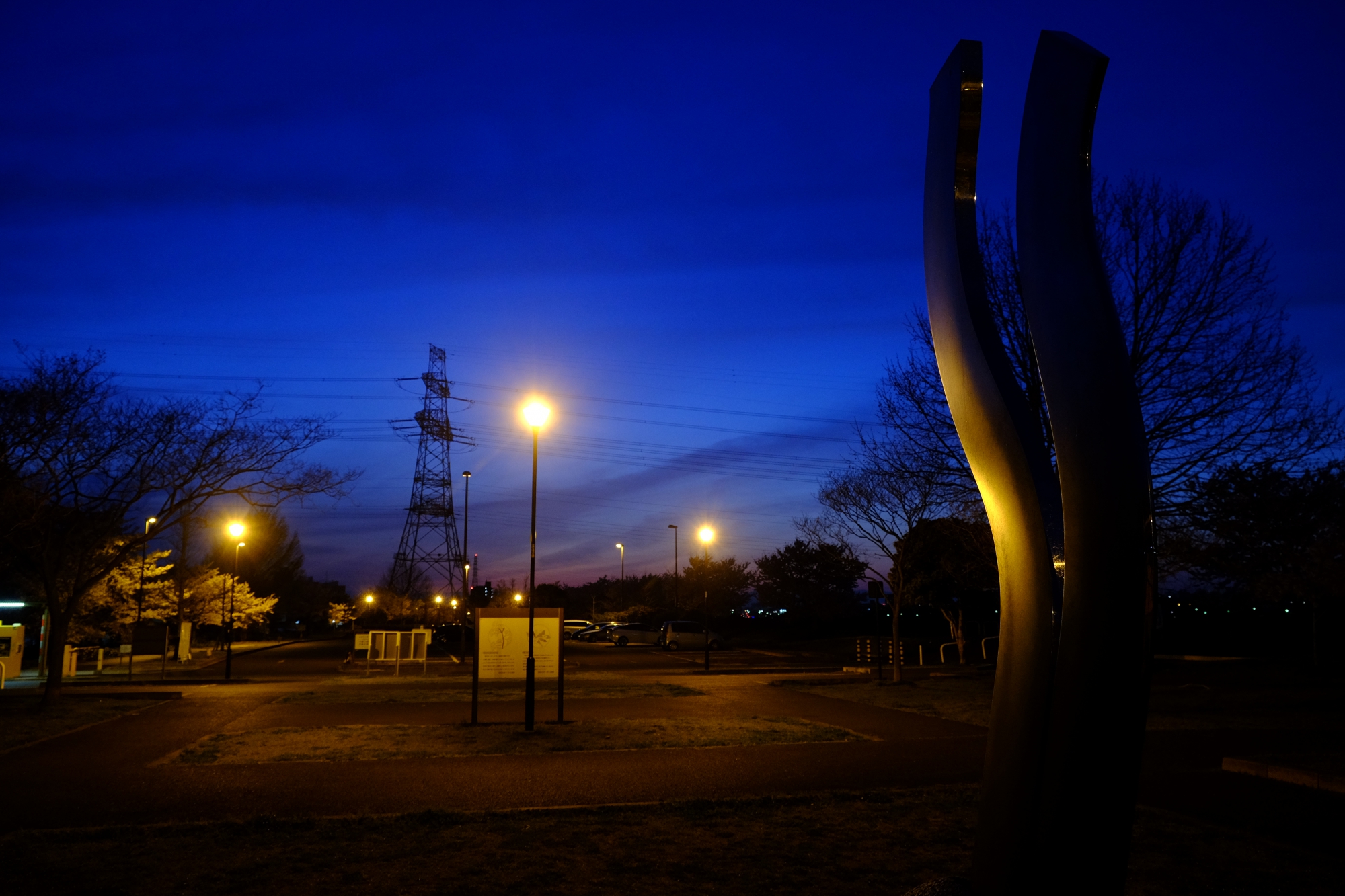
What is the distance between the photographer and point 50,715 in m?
17.1

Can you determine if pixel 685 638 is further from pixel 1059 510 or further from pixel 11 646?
pixel 1059 510

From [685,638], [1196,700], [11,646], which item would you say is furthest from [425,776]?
[685,638]

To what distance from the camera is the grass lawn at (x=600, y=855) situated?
630 cm

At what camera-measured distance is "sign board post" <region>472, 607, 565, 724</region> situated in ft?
56.7

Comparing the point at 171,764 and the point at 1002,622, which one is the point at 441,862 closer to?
the point at 1002,622

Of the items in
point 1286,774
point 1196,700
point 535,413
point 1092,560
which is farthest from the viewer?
point 1196,700

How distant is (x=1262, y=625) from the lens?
148 feet

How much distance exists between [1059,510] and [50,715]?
18.9 meters

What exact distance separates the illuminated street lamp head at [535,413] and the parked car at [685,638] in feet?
111

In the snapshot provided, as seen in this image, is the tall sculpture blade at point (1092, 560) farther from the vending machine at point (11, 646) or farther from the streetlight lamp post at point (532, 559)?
the vending machine at point (11, 646)

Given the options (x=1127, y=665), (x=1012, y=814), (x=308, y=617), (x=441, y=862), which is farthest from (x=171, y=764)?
(x=308, y=617)

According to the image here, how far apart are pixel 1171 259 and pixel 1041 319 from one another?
15772 mm

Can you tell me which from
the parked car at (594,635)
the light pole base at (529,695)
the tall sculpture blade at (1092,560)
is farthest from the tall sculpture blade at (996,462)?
the parked car at (594,635)

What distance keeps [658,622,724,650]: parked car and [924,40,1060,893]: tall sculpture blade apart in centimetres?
4356
